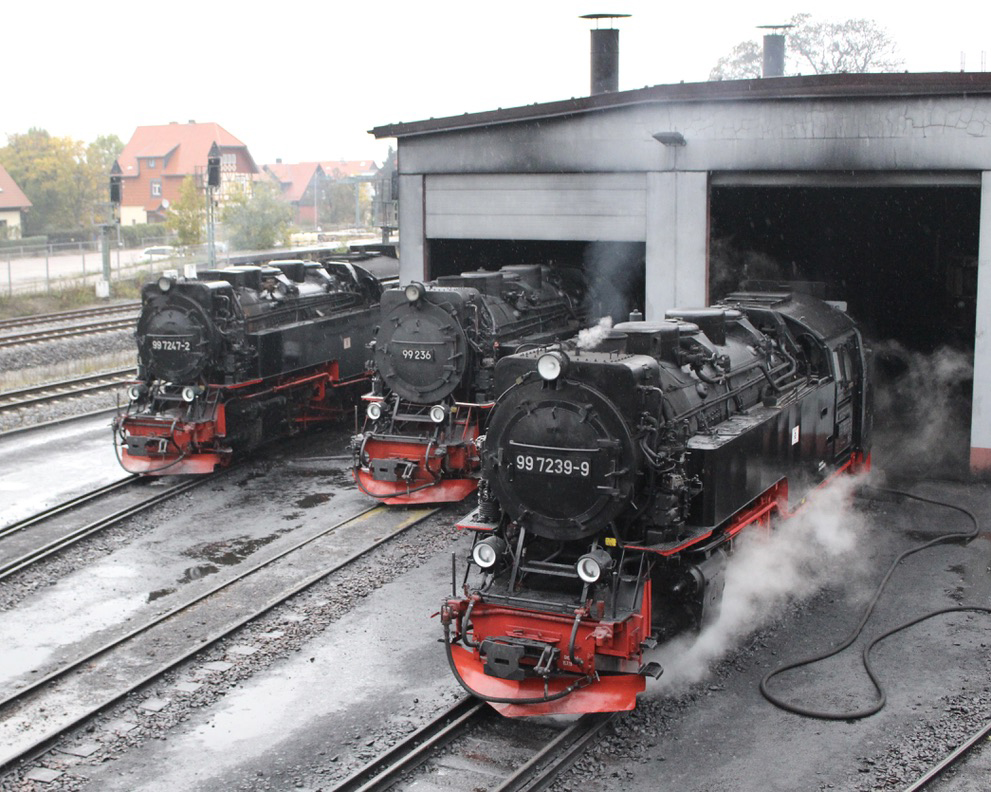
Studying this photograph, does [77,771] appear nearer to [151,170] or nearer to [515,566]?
[515,566]

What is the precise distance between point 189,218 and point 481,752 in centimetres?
3860

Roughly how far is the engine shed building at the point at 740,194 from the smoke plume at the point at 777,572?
326cm

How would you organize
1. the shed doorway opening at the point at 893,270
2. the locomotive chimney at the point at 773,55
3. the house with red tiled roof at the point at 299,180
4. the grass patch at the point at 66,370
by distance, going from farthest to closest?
the house with red tiled roof at the point at 299,180
the locomotive chimney at the point at 773,55
the grass patch at the point at 66,370
the shed doorway opening at the point at 893,270

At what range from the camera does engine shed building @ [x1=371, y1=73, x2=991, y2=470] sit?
47.3 feet

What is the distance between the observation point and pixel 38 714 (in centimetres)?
853

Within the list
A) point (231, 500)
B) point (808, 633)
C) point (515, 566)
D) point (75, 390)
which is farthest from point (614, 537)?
point (75, 390)

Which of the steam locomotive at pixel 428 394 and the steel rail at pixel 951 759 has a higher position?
the steam locomotive at pixel 428 394

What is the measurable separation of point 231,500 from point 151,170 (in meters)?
59.5

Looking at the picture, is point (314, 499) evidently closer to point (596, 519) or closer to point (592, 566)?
point (596, 519)

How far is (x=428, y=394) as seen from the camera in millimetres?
14344

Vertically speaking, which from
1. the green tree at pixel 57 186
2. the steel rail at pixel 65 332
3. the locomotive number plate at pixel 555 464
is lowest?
the steel rail at pixel 65 332

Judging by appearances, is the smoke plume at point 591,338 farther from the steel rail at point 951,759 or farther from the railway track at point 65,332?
the railway track at point 65,332

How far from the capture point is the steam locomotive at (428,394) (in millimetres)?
13945

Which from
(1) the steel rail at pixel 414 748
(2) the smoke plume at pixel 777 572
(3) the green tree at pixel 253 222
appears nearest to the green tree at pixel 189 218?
(3) the green tree at pixel 253 222
